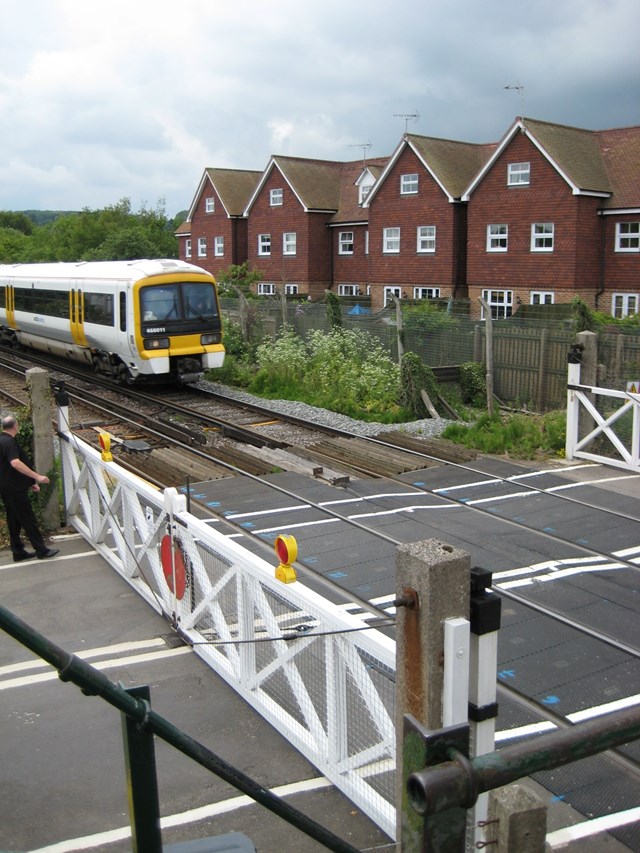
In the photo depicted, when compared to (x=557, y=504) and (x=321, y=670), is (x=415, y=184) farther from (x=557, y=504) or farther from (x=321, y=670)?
(x=321, y=670)

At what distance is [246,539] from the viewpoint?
32.1 feet

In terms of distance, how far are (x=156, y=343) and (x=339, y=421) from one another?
5.07 meters

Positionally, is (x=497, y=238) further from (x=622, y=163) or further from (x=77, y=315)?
(x=77, y=315)

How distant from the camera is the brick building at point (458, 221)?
31.8 metres

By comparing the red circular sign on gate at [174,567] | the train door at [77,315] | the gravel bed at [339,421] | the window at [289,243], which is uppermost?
the window at [289,243]

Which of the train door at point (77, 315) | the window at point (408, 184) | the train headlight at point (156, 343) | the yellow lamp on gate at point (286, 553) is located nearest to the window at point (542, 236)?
the window at point (408, 184)

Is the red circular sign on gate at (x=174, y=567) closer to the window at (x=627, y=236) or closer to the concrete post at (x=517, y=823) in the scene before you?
the concrete post at (x=517, y=823)

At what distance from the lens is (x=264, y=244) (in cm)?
4644

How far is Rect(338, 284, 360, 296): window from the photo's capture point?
141 feet

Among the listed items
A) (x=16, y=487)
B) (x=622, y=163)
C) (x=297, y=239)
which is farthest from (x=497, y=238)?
(x=16, y=487)

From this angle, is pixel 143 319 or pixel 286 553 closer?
pixel 286 553

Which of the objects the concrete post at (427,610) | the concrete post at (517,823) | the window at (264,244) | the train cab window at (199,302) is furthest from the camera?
the window at (264,244)

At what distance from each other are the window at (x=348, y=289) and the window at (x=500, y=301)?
924 centimetres

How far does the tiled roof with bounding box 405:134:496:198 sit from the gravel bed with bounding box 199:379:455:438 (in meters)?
20.0
